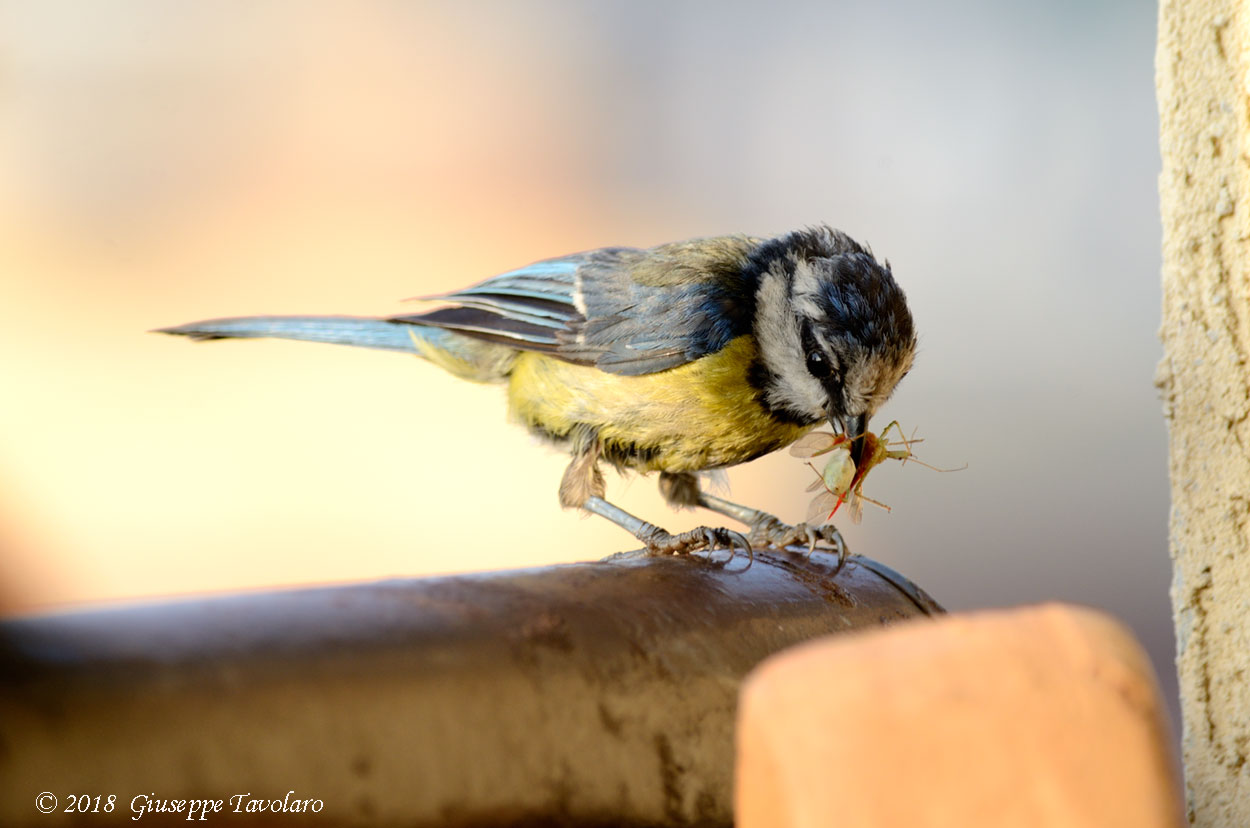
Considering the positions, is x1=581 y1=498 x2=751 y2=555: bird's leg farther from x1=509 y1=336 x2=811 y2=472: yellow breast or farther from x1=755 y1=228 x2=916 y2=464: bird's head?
x1=755 y1=228 x2=916 y2=464: bird's head

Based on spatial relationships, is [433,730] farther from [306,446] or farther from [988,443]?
[988,443]

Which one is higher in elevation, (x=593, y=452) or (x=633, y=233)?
(x=633, y=233)

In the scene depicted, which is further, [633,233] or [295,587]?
[633,233]

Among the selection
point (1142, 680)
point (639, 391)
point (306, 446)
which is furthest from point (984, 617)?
point (306, 446)
